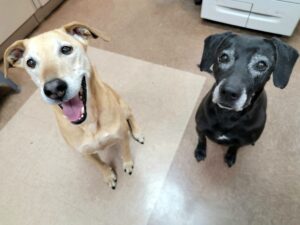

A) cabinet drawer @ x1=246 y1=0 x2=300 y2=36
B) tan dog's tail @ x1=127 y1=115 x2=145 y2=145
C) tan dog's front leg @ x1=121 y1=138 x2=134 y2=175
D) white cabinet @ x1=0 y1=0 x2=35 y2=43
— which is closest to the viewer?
tan dog's front leg @ x1=121 y1=138 x2=134 y2=175

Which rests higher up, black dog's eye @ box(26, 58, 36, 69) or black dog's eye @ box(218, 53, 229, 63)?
black dog's eye @ box(26, 58, 36, 69)

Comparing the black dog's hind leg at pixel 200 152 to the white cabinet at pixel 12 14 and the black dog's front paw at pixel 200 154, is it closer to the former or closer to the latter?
the black dog's front paw at pixel 200 154

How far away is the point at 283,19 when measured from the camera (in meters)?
2.35

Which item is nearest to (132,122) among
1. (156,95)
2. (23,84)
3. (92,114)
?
(156,95)

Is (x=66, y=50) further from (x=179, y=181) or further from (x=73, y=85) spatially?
(x=179, y=181)

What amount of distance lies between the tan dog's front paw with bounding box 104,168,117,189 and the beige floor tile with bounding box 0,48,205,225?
45 mm

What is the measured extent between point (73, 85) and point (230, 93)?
71 centimetres

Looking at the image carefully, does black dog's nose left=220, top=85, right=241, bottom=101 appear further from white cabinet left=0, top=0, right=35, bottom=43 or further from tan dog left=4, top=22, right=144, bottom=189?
white cabinet left=0, top=0, right=35, bottom=43

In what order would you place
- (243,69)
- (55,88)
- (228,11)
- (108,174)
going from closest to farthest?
(55,88) → (243,69) → (108,174) → (228,11)

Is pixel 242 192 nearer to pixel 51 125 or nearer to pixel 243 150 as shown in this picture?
pixel 243 150

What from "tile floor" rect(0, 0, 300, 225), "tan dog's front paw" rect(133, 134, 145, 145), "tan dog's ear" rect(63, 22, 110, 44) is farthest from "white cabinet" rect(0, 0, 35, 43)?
"tan dog's front paw" rect(133, 134, 145, 145)

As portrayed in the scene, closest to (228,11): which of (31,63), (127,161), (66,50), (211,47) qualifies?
(211,47)

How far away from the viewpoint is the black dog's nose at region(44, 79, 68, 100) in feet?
3.67

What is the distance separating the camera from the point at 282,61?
A: 4.14ft
